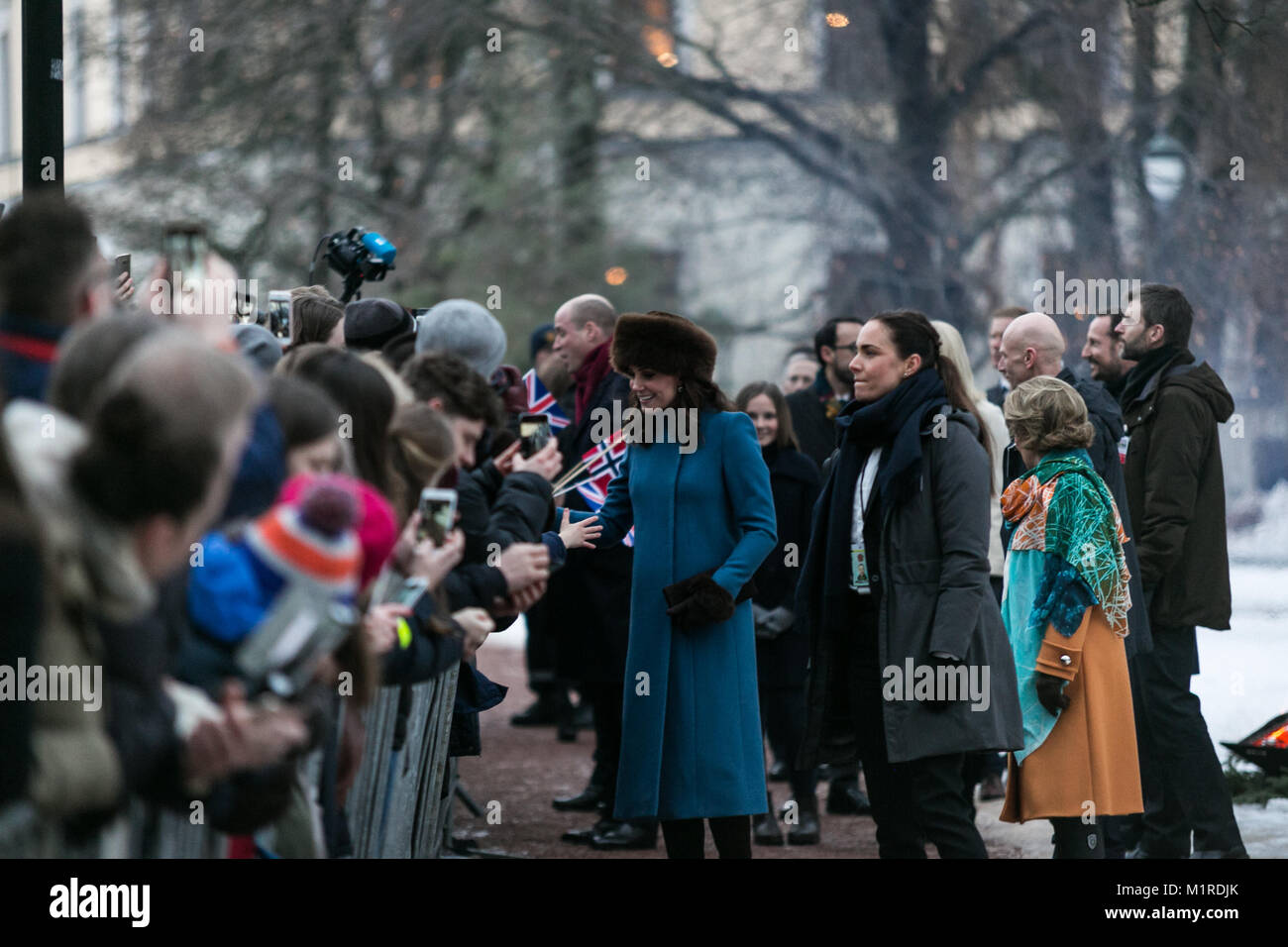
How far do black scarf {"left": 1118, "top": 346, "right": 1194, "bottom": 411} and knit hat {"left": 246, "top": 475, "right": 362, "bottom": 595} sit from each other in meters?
4.65

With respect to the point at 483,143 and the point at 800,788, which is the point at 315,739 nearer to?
the point at 800,788

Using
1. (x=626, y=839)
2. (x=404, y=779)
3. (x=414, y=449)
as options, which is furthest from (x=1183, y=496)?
(x=414, y=449)

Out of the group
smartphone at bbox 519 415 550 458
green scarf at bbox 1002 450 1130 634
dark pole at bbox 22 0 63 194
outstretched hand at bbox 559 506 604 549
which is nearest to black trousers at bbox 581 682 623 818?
outstretched hand at bbox 559 506 604 549

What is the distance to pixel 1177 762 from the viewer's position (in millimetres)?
6457

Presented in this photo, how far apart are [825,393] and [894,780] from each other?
3561 mm

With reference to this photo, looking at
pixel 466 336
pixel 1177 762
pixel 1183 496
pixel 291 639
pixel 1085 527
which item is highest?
pixel 466 336

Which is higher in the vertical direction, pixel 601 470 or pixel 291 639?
pixel 601 470

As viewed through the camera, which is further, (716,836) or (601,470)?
(601,470)

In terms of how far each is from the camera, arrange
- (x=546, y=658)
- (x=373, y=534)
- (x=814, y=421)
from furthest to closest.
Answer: (x=546, y=658)
(x=814, y=421)
(x=373, y=534)

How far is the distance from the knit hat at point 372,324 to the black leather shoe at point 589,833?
8.05ft

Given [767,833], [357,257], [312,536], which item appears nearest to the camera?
[312,536]

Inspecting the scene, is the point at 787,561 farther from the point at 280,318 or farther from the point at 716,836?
the point at 280,318

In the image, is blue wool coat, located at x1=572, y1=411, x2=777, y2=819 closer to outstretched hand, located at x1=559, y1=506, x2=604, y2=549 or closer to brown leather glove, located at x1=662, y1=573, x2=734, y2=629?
brown leather glove, located at x1=662, y1=573, x2=734, y2=629
